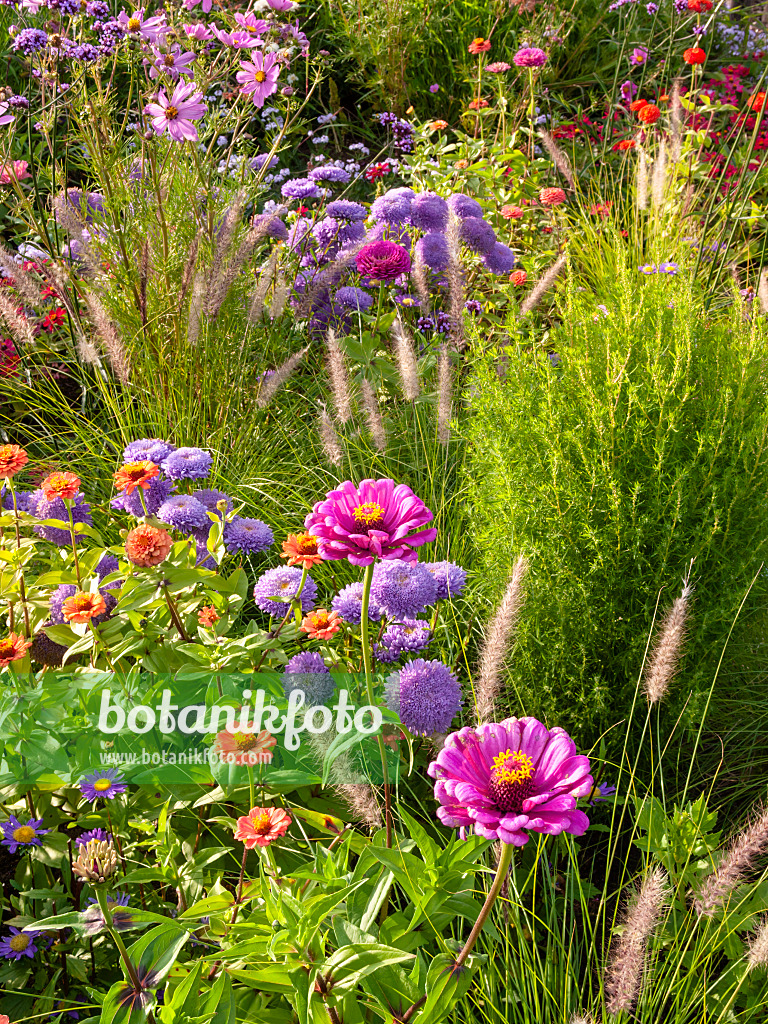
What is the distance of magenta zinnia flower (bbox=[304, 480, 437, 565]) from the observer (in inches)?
53.9

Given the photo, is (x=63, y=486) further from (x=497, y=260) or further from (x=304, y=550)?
(x=497, y=260)

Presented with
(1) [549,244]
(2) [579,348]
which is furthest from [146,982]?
(1) [549,244]

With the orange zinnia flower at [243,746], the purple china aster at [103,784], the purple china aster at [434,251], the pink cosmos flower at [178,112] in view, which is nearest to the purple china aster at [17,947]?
the purple china aster at [103,784]

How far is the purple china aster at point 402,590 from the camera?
1937 millimetres

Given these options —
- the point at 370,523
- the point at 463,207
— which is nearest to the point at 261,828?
the point at 370,523

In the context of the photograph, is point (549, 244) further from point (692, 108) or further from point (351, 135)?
point (351, 135)

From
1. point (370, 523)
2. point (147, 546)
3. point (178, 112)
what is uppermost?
point (178, 112)

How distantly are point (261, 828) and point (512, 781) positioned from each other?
0.44m

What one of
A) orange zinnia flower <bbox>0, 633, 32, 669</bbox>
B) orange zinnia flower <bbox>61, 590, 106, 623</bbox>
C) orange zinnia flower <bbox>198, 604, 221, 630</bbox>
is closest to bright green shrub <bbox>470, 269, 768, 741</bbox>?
orange zinnia flower <bbox>198, 604, 221, 630</bbox>

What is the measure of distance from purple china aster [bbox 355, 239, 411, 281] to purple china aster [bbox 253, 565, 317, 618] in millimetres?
1655

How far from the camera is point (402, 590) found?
195 centimetres

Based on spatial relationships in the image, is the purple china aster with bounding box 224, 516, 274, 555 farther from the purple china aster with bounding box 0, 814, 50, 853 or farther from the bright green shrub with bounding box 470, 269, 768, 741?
the purple china aster with bounding box 0, 814, 50, 853

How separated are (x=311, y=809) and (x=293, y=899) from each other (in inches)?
21.8

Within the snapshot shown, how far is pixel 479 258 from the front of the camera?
12.8ft
